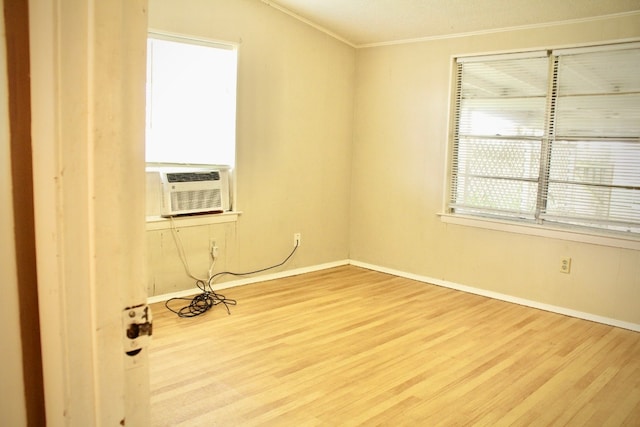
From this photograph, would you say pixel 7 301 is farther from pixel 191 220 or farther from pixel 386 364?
pixel 191 220

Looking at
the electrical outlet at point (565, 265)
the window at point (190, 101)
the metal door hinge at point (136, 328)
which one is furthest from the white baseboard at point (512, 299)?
the metal door hinge at point (136, 328)

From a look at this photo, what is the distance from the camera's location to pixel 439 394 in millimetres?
2549

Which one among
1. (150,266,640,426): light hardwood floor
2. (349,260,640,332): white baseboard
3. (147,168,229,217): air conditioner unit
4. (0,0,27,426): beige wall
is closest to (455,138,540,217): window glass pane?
(349,260,640,332): white baseboard

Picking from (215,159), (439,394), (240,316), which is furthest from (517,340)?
(215,159)

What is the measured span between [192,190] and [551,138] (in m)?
3.05

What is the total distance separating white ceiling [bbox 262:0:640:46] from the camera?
11.7 feet

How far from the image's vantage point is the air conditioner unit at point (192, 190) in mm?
3729

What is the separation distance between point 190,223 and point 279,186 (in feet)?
3.39

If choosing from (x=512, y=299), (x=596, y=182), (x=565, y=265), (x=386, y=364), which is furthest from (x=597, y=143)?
(x=386, y=364)

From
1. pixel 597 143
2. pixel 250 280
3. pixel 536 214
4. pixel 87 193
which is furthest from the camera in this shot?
pixel 250 280

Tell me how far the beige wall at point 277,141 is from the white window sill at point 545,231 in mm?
1296

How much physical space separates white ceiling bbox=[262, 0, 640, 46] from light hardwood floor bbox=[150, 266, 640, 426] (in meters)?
2.43

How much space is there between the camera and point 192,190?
3.87 metres

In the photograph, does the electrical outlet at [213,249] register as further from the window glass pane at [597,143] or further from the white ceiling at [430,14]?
the window glass pane at [597,143]
